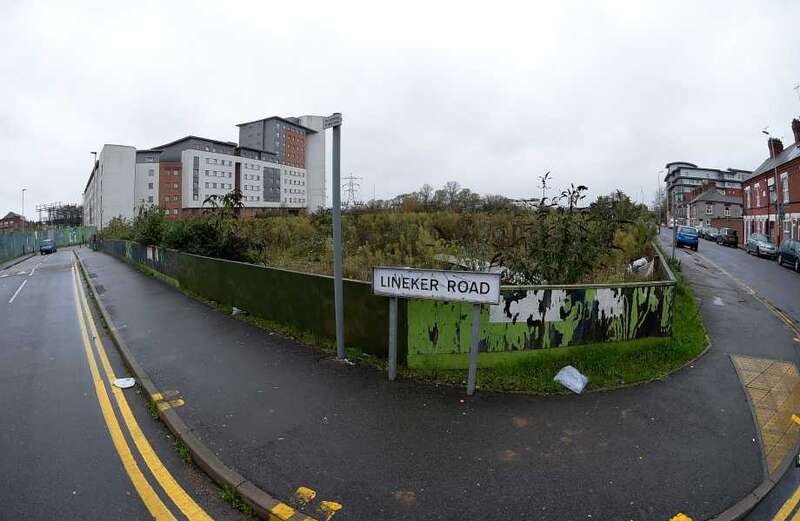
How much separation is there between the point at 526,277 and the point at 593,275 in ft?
6.83

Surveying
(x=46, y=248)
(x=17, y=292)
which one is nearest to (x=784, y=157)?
(x=17, y=292)

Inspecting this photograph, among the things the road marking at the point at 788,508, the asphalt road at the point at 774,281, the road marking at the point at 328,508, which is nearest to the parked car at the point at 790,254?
the asphalt road at the point at 774,281

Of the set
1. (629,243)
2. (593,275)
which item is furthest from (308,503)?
(629,243)

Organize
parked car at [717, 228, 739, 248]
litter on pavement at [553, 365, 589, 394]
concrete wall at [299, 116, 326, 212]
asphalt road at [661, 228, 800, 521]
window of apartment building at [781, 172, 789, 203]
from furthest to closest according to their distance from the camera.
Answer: concrete wall at [299, 116, 326, 212] < parked car at [717, 228, 739, 248] < window of apartment building at [781, 172, 789, 203] < litter on pavement at [553, 365, 589, 394] < asphalt road at [661, 228, 800, 521]

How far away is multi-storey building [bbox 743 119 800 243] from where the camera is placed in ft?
110

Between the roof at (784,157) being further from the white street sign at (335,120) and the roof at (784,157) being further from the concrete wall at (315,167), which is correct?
the concrete wall at (315,167)

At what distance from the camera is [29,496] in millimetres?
3457

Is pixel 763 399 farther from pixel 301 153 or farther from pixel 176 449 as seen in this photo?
pixel 301 153

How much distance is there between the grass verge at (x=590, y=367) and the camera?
555 centimetres

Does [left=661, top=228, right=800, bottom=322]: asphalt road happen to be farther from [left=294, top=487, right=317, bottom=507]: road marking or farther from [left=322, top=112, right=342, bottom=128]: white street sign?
[left=294, top=487, right=317, bottom=507]: road marking

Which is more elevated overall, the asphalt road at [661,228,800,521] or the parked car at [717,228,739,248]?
the parked car at [717,228,739,248]

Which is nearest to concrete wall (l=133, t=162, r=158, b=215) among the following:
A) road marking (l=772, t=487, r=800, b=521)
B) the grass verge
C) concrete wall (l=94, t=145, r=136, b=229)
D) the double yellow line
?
concrete wall (l=94, t=145, r=136, b=229)

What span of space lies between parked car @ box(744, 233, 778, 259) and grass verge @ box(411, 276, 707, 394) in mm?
28834

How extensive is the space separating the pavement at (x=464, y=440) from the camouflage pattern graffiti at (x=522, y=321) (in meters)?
0.72
